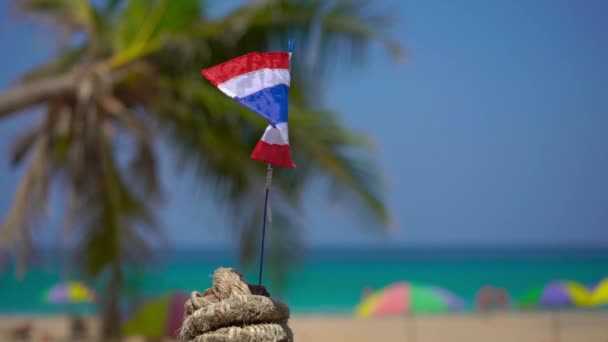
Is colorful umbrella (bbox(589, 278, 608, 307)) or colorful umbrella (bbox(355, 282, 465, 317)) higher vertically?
colorful umbrella (bbox(589, 278, 608, 307))

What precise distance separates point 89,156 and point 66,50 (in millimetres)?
2719

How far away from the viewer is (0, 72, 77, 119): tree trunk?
7.86 meters

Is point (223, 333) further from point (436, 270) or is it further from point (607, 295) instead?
point (436, 270)

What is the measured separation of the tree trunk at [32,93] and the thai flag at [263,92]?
19.2 ft

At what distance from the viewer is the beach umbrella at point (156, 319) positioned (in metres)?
10.4

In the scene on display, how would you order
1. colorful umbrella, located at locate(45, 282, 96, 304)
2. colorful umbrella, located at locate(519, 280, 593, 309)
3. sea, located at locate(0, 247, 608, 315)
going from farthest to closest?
1. colorful umbrella, located at locate(45, 282, 96, 304)
2. colorful umbrella, located at locate(519, 280, 593, 309)
3. sea, located at locate(0, 247, 608, 315)

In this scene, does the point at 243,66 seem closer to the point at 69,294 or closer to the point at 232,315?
the point at 232,315

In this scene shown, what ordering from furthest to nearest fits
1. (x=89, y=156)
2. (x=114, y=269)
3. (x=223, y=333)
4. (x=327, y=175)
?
(x=114, y=269) → (x=89, y=156) → (x=327, y=175) → (x=223, y=333)

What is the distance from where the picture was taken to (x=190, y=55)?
8938 millimetres

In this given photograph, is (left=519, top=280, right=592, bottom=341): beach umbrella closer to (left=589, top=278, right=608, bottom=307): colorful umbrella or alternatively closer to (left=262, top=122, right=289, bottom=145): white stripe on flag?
(left=589, top=278, right=608, bottom=307): colorful umbrella

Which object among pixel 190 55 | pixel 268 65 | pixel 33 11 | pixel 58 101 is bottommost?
pixel 268 65

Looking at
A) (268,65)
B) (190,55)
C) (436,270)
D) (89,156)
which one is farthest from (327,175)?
(436,270)

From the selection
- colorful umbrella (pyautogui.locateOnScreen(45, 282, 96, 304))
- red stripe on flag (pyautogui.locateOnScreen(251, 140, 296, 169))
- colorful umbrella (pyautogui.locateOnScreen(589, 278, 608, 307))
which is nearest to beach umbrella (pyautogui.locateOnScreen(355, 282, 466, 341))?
colorful umbrella (pyautogui.locateOnScreen(589, 278, 608, 307))

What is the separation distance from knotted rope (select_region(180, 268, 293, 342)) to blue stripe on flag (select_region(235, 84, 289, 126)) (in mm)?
565
